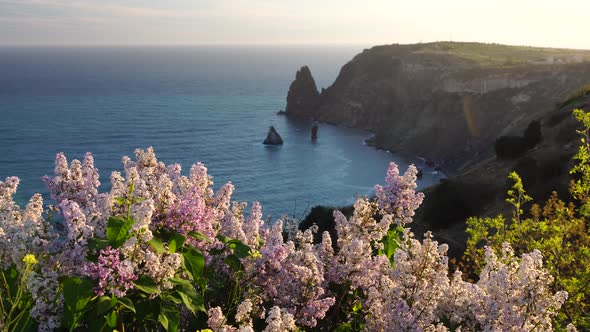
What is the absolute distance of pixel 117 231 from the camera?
4613 millimetres

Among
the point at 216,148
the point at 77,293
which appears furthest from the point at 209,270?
the point at 216,148

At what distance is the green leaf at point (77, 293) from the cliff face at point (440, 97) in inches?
3948

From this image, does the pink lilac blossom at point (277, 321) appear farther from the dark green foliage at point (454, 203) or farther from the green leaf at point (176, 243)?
the dark green foliage at point (454, 203)

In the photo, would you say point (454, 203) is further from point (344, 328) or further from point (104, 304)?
point (104, 304)

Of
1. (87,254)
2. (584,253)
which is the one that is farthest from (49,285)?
(584,253)

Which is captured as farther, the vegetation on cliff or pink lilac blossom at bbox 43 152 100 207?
pink lilac blossom at bbox 43 152 100 207

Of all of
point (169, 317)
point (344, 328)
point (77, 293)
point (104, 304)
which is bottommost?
point (344, 328)

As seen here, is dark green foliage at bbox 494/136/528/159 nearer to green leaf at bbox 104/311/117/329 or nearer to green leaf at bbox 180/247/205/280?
green leaf at bbox 180/247/205/280

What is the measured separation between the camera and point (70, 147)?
128 m

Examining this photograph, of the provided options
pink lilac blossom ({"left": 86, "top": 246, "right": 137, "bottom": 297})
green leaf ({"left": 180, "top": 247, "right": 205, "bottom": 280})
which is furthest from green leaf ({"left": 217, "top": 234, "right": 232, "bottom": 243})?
pink lilac blossom ({"left": 86, "top": 246, "right": 137, "bottom": 297})

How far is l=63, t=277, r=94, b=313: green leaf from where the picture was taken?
432 cm

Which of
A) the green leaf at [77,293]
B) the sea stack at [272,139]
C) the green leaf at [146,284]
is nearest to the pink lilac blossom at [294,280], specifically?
the green leaf at [146,284]

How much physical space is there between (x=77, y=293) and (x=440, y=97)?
476 ft

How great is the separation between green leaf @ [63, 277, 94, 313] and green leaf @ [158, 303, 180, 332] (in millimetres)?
679
